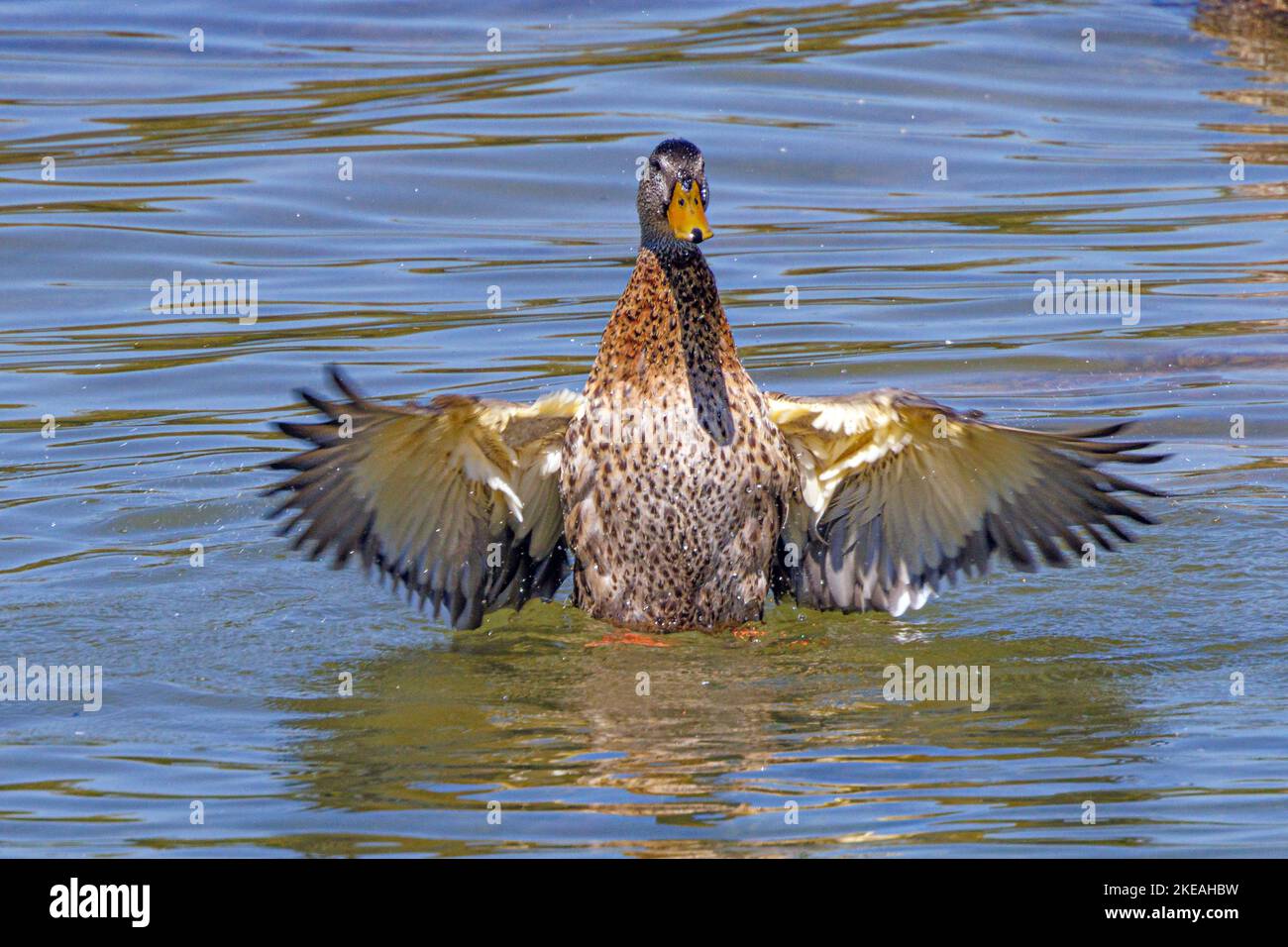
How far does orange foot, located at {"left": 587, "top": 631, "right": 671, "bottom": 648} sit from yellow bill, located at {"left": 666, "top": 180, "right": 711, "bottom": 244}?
5.57ft

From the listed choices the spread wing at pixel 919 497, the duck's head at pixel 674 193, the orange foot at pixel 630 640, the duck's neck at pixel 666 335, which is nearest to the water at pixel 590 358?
the orange foot at pixel 630 640

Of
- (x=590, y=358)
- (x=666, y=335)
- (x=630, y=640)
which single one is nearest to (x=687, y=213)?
(x=666, y=335)

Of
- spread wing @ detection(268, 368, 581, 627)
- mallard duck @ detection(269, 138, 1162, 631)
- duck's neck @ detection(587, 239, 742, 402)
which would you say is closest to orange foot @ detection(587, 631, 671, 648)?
mallard duck @ detection(269, 138, 1162, 631)

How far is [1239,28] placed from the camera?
2025cm

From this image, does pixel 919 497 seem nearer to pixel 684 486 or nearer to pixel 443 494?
pixel 684 486

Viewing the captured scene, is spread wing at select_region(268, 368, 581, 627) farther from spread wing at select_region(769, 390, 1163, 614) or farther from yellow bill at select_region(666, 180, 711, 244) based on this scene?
spread wing at select_region(769, 390, 1163, 614)

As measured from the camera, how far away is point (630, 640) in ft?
28.0

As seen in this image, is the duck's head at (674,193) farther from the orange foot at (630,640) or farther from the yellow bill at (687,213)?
the orange foot at (630,640)

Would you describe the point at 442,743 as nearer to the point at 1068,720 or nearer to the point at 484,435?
the point at 484,435

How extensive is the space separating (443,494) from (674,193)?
5.03ft
